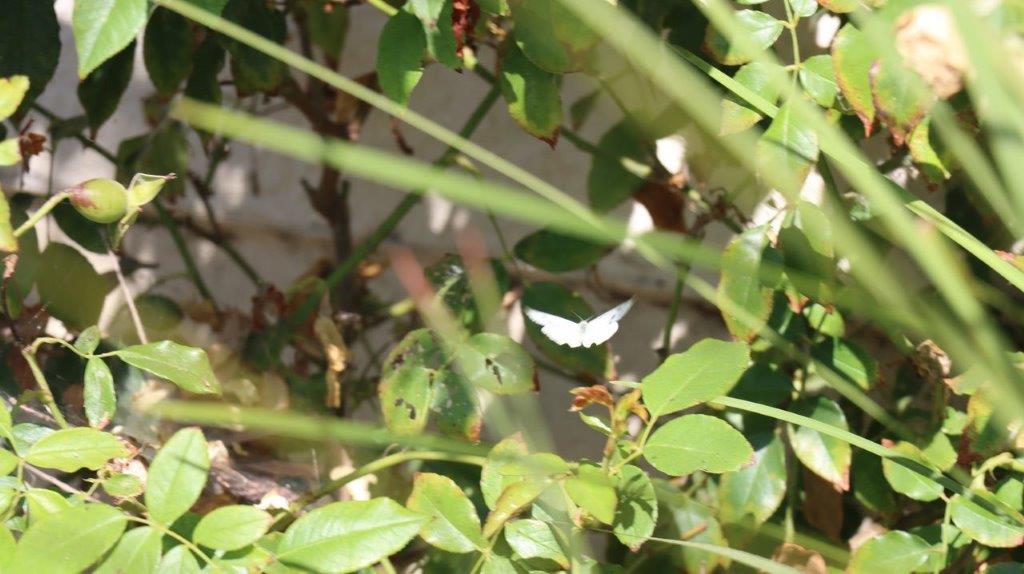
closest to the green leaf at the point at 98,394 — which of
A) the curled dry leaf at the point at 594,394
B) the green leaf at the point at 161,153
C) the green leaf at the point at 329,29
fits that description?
the curled dry leaf at the point at 594,394

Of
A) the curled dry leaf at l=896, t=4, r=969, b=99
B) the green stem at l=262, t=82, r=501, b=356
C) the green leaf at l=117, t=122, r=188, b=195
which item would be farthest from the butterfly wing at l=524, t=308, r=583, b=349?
the green leaf at l=117, t=122, r=188, b=195

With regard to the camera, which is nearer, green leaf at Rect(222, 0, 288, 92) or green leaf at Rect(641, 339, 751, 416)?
green leaf at Rect(641, 339, 751, 416)

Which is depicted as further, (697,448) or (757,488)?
(757,488)

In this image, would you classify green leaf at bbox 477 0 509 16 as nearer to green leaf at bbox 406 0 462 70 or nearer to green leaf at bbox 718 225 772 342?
green leaf at bbox 406 0 462 70

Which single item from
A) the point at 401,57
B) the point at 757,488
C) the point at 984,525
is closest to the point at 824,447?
the point at 757,488

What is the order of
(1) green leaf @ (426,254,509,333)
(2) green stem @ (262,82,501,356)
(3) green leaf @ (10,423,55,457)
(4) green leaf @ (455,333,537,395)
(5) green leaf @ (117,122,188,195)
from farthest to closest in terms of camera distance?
1. (5) green leaf @ (117,122,188,195)
2. (2) green stem @ (262,82,501,356)
3. (1) green leaf @ (426,254,509,333)
4. (4) green leaf @ (455,333,537,395)
5. (3) green leaf @ (10,423,55,457)

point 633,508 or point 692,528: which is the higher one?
point 633,508

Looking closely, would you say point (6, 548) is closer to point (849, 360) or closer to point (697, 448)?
point (697, 448)
